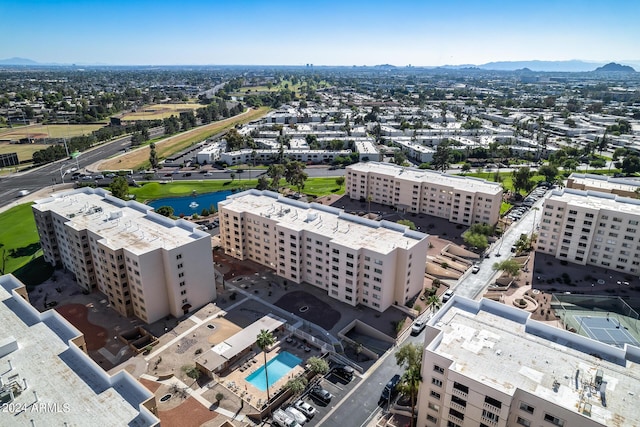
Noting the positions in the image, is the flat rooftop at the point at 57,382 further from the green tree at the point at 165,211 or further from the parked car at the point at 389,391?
the green tree at the point at 165,211

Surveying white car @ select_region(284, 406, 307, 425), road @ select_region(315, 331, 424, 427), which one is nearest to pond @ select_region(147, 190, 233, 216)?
road @ select_region(315, 331, 424, 427)

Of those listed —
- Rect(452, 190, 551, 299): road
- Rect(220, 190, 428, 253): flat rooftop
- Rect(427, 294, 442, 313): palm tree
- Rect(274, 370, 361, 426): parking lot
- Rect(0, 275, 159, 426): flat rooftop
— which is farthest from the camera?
Rect(452, 190, 551, 299): road

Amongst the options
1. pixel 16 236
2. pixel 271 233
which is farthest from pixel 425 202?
pixel 16 236

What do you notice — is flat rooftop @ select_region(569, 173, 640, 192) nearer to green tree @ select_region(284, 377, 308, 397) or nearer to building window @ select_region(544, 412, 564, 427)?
building window @ select_region(544, 412, 564, 427)

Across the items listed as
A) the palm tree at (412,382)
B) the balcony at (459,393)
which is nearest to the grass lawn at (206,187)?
the palm tree at (412,382)

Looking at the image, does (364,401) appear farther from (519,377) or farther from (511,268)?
(511,268)

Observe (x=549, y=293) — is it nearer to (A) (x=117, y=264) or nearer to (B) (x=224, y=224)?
(B) (x=224, y=224)

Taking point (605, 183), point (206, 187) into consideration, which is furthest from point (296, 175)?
point (605, 183)
